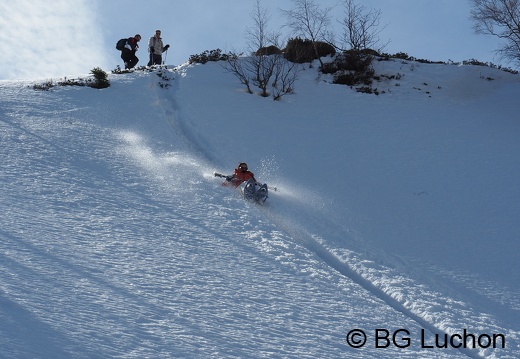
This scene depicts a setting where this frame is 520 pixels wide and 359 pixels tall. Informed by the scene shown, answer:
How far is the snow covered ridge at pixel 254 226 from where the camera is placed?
5402 millimetres

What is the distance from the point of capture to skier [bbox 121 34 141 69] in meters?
22.4

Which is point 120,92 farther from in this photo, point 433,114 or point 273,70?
point 433,114

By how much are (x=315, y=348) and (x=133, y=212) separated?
454 centimetres

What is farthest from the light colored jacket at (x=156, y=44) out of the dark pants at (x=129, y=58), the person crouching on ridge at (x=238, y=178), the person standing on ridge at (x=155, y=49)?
the person crouching on ridge at (x=238, y=178)

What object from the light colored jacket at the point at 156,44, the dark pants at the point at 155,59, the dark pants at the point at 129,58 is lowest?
the dark pants at the point at 129,58

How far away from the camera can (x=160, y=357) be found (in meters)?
4.62

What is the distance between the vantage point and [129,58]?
22.5m

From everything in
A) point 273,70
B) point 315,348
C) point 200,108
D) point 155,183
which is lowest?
point 315,348

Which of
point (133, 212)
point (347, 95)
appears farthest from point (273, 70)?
point (133, 212)

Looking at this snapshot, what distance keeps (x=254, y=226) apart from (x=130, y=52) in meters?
15.5

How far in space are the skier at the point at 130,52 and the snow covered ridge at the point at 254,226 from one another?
3.61m

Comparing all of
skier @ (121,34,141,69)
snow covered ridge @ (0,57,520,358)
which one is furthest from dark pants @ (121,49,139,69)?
snow covered ridge @ (0,57,520,358)

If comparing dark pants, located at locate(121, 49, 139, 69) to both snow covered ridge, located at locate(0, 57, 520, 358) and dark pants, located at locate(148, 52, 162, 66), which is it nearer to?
dark pants, located at locate(148, 52, 162, 66)

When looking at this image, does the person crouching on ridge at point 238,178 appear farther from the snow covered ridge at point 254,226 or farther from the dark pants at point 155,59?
the dark pants at point 155,59
